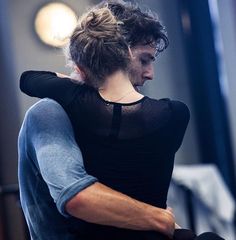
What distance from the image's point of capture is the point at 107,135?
2.93 ft

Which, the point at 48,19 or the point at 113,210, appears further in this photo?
the point at 48,19

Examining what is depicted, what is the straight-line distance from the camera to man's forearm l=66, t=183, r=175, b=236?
0.82 m

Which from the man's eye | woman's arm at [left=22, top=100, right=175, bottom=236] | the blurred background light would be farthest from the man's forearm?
the blurred background light

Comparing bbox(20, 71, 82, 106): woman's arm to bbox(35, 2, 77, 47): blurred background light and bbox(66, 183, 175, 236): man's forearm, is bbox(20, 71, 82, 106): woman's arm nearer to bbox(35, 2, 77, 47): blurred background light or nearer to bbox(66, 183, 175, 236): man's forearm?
bbox(66, 183, 175, 236): man's forearm

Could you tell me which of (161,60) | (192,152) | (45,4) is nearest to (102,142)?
(45,4)

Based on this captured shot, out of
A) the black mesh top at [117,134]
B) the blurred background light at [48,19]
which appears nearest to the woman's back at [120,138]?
the black mesh top at [117,134]

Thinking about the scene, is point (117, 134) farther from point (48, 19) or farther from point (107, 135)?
point (48, 19)

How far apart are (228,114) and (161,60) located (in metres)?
0.48

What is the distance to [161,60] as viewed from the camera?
2.61 m

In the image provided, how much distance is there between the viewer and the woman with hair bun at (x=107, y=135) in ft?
2.94

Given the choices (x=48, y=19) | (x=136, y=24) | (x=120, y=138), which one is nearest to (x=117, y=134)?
(x=120, y=138)

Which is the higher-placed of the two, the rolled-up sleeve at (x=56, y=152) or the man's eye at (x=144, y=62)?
the man's eye at (x=144, y=62)

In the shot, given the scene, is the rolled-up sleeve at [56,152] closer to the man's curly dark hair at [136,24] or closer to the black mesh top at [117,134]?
the black mesh top at [117,134]

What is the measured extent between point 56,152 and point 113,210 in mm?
142
